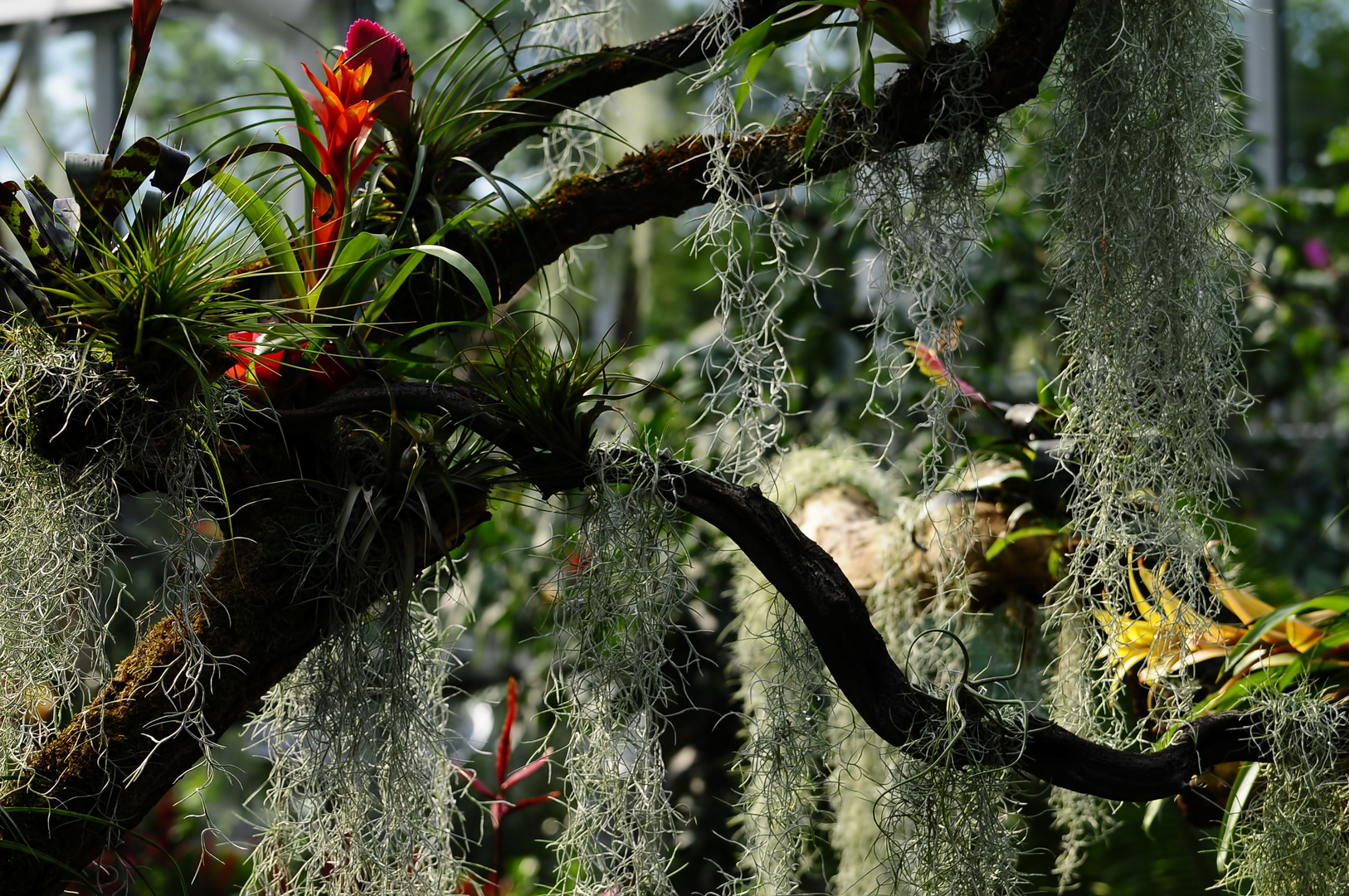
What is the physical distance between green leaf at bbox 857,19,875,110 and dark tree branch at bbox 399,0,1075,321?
4 centimetres

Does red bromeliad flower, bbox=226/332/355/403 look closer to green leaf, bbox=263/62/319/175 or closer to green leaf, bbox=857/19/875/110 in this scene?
green leaf, bbox=263/62/319/175

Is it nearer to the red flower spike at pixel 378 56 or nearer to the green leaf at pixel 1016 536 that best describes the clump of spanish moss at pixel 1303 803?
the green leaf at pixel 1016 536

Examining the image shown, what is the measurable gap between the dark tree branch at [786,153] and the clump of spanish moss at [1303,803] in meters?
0.56

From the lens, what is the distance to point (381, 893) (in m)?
0.84

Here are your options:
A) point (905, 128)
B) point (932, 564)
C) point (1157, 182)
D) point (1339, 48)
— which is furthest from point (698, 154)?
point (1339, 48)

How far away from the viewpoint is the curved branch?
0.79 metres

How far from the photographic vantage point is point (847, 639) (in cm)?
81

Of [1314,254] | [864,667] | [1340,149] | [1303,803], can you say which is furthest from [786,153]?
[1314,254]

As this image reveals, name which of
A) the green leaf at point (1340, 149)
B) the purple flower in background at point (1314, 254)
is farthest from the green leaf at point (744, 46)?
the purple flower in background at point (1314, 254)

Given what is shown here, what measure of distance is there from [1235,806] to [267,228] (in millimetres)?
981

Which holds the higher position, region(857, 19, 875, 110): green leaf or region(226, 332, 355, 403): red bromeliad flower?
region(857, 19, 875, 110): green leaf

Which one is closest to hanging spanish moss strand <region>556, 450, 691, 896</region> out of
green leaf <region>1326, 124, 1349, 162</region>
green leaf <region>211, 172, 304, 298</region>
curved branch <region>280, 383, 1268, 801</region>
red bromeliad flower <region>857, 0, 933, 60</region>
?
curved branch <region>280, 383, 1268, 801</region>

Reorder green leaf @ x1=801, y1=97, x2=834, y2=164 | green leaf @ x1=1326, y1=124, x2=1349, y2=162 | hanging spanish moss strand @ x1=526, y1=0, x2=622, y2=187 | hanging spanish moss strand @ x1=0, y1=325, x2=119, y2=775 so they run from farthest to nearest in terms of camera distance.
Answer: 1. green leaf @ x1=1326, y1=124, x2=1349, y2=162
2. hanging spanish moss strand @ x1=526, y1=0, x2=622, y2=187
3. green leaf @ x1=801, y1=97, x2=834, y2=164
4. hanging spanish moss strand @ x1=0, y1=325, x2=119, y2=775

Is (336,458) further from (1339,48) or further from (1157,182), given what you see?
(1339,48)
